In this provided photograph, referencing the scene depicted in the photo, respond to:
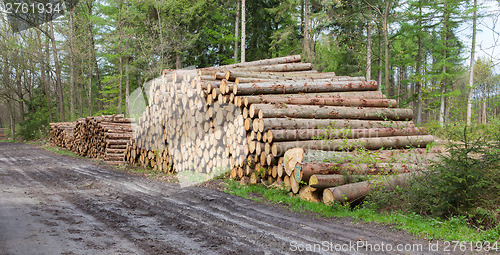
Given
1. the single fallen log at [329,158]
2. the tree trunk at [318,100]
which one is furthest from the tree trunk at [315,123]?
the single fallen log at [329,158]

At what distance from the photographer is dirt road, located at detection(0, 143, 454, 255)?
4.18m

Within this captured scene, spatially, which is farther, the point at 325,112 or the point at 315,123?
the point at 325,112

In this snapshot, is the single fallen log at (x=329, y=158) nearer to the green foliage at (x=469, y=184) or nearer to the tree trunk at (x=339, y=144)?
the tree trunk at (x=339, y=144)

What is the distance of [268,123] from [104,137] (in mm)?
9906

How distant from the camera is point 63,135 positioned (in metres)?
20.4

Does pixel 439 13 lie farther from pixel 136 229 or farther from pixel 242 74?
pixel 136 229

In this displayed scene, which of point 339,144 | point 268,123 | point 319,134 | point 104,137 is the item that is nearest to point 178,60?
point 104,137

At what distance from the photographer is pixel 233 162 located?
8.35 m

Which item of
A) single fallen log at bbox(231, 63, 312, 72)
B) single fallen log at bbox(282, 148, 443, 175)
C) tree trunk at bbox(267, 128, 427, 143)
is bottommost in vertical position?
single fallen log at bbox(282, 148, 443, 175)

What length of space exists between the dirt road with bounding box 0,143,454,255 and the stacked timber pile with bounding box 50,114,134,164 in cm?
574

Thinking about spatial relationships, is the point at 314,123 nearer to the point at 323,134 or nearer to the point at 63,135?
the point at 323,134

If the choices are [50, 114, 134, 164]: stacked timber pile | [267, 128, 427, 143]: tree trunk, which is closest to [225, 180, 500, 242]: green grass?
[267, 128, 427, 143]: tree trunk

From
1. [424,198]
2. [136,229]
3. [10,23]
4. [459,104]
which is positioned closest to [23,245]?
[136,229]

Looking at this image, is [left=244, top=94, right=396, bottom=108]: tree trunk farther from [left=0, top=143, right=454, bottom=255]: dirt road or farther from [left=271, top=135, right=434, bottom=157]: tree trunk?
[left=0, top=143, right=454, bottom=255]: dirt road
